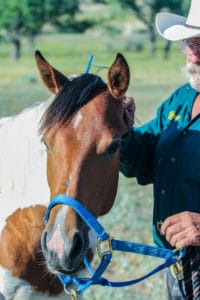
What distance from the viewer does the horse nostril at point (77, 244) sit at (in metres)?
3.16

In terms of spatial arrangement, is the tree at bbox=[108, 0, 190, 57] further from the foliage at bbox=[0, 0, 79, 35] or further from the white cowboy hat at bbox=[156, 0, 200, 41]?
the white cowboy hat at bbox=[156, 0, 200, 41]

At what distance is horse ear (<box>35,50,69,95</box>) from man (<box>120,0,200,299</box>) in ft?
1.30

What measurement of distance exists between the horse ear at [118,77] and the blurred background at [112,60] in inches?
8.6

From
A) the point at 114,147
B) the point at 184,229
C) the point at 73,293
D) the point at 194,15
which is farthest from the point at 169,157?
the point at 73,293

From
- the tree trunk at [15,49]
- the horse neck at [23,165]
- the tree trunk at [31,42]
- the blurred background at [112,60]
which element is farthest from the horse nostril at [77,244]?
the tree trunk at [31,42]

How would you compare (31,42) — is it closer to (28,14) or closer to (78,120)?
(28,14)

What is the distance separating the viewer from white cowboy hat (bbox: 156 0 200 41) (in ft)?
11.6

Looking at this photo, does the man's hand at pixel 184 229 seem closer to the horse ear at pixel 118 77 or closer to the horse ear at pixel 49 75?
the horse ear at pixel 118 77

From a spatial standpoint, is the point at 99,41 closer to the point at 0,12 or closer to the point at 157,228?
the point at 0,12

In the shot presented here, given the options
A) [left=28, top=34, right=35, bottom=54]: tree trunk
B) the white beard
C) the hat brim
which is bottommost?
[left=28, top=34, right=35, bottom=54]: tree trunk

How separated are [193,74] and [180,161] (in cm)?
46

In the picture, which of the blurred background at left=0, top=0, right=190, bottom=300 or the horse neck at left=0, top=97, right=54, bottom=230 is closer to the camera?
the horse neck at left=0, top=97, right=54, bottom=230

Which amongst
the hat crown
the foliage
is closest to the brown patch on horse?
the hat crown

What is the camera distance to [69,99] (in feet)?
11.4
